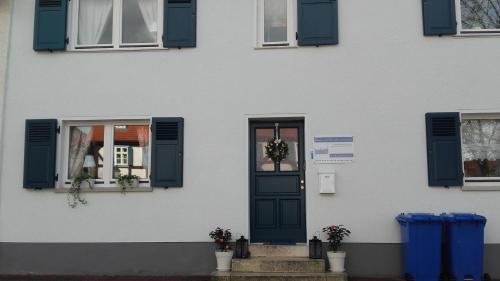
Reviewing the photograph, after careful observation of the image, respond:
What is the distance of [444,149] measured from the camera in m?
8.69

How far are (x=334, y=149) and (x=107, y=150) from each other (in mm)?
4110

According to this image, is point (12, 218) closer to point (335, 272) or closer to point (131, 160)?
point (131, 160)

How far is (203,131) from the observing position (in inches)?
358

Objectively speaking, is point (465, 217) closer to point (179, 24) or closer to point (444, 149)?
point (444, 149)

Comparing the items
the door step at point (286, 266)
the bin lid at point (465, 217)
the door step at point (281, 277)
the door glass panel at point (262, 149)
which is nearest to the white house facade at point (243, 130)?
the door glass panel at point (262, 149)

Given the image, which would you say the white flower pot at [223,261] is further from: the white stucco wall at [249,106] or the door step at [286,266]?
the white stucco wall at [249,106]

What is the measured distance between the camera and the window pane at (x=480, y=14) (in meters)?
9.16

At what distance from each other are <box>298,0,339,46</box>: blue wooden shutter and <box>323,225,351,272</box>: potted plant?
322cm

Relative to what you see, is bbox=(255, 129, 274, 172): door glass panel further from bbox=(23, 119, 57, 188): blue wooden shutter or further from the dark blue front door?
bbox=(23, 119, 57, 188): blue wooden shutter

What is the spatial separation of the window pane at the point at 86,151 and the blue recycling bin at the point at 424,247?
550cm

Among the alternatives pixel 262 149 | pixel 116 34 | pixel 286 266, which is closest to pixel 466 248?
pixel 286 266

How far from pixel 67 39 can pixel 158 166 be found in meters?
2.95

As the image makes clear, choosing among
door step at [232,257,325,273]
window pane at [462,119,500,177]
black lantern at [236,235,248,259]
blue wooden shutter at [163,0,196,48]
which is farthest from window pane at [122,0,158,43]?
window pane at [462,119,500,177]

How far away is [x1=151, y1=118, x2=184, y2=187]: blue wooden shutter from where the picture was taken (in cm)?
898
